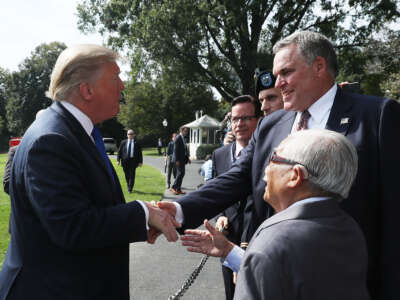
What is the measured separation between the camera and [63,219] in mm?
1560

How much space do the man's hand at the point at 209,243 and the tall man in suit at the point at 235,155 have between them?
870 millimetres

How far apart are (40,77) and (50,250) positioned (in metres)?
64.3

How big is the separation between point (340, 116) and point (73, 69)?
61.7 inches

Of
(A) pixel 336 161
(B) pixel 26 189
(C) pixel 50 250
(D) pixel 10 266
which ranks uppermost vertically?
(A) pixel 336 161

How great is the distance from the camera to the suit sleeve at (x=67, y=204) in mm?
1564

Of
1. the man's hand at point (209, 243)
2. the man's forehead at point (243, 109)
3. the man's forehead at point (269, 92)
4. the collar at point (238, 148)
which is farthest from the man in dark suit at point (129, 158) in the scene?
the man's hand at point (209, 243)

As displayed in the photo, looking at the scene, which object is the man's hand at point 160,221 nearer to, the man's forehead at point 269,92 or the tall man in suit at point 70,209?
the tall man in suit at point 70,209

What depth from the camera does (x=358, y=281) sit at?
52.5 inches

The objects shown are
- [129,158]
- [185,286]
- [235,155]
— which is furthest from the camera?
[129,158]

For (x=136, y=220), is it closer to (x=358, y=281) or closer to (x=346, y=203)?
(x=358, y=281)

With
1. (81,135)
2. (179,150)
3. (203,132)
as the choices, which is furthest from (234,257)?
(203,132)

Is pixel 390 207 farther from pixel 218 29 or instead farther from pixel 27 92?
pixel 27 92

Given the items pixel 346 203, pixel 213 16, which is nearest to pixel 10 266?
pixel 346 203

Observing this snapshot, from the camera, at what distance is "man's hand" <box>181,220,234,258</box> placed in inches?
88.4
